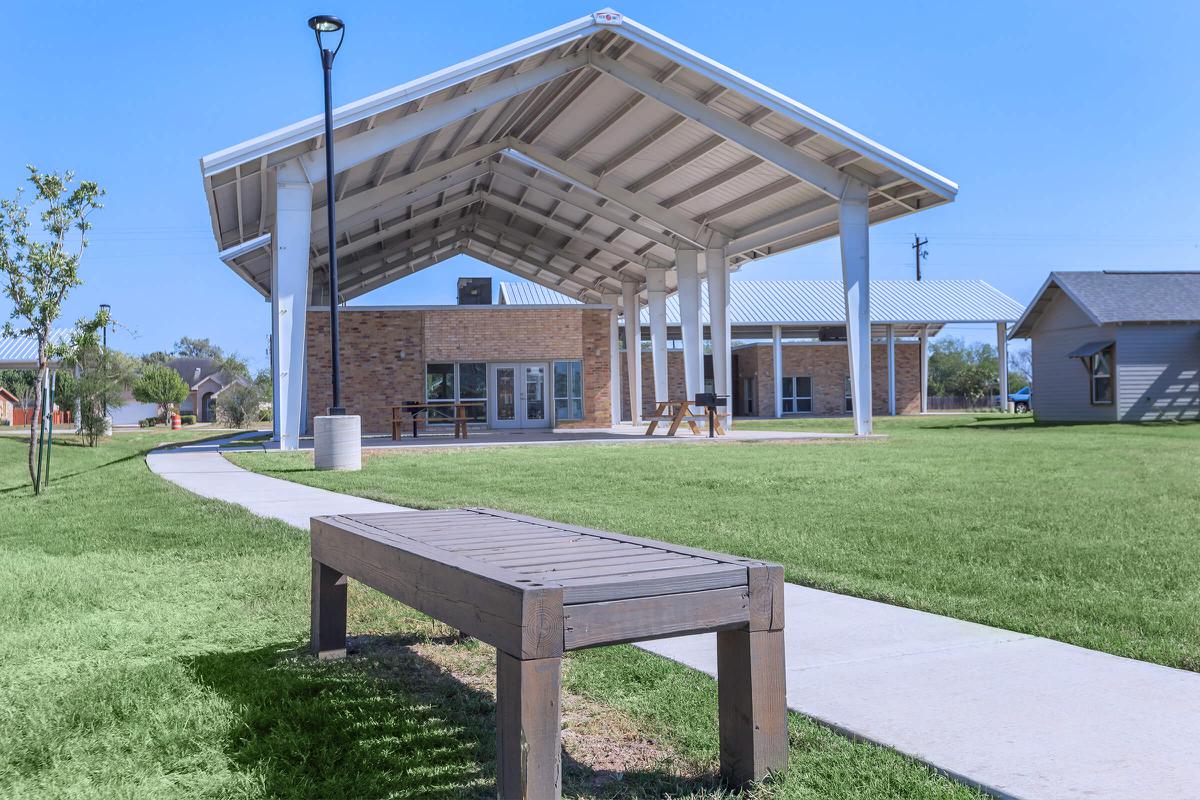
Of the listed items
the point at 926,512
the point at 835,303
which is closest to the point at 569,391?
the point at 835,303

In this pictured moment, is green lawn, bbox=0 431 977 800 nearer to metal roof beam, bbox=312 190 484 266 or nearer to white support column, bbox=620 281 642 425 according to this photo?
metal roof beam, bbox=312 190 484 266

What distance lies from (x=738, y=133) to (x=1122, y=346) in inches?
677

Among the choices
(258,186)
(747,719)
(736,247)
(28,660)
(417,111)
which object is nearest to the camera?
(747,719)

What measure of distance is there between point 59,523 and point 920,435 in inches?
731

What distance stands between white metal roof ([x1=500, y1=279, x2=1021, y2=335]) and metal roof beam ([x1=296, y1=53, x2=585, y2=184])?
24.0 metres

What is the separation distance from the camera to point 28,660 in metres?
4.34

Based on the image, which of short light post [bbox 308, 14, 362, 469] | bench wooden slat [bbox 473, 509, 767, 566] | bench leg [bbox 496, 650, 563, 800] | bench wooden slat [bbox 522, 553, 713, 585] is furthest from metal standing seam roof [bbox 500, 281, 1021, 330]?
bench leg [bbox 496, 650, 563, 800]

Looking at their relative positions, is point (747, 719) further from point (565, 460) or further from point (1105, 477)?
point (565, 460)

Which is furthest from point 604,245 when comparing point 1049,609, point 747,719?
point 747,719

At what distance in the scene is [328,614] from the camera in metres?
4.49

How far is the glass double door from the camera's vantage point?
31.7 meters

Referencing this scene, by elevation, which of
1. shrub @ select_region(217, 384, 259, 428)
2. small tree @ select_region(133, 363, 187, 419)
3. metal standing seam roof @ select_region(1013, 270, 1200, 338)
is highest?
metal standing seam roof @ select_region(1013, 270, 1200, 338)

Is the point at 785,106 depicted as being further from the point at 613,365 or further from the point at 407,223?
the point at 613,365

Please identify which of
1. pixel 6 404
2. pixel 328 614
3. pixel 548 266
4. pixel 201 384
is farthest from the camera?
pixel 201 384
